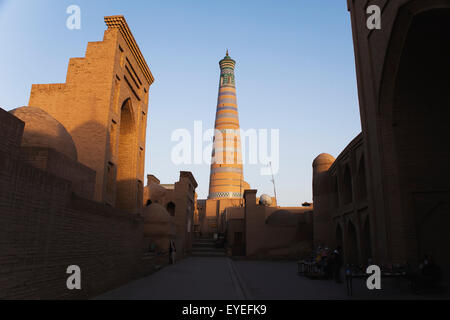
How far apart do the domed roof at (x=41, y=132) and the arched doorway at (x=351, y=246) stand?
1207cm

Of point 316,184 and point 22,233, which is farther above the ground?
point 316,184

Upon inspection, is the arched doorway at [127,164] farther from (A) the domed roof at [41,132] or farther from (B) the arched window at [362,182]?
(B) the arched window at [362,182]

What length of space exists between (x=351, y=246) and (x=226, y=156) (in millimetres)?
23027

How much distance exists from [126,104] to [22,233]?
1085 cm

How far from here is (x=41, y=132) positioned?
721 cm

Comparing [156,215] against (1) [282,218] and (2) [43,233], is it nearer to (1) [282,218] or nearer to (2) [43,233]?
Answer: (1) [282,218]

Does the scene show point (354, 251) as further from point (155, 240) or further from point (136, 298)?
point (136, 298)

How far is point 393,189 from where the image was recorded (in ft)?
28.1

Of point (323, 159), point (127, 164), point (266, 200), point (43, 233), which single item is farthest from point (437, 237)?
point (266, 200)

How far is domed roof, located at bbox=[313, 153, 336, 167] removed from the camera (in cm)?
1898

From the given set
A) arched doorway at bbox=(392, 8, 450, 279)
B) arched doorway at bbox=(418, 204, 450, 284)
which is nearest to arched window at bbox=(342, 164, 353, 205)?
arched doorway at bbox=(392, 8, 450, 279)

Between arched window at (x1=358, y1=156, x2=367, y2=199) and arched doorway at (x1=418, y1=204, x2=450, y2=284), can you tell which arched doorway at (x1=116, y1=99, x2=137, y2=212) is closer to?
arched window at (x1=358, y1=156, x2=367, y2=199)
